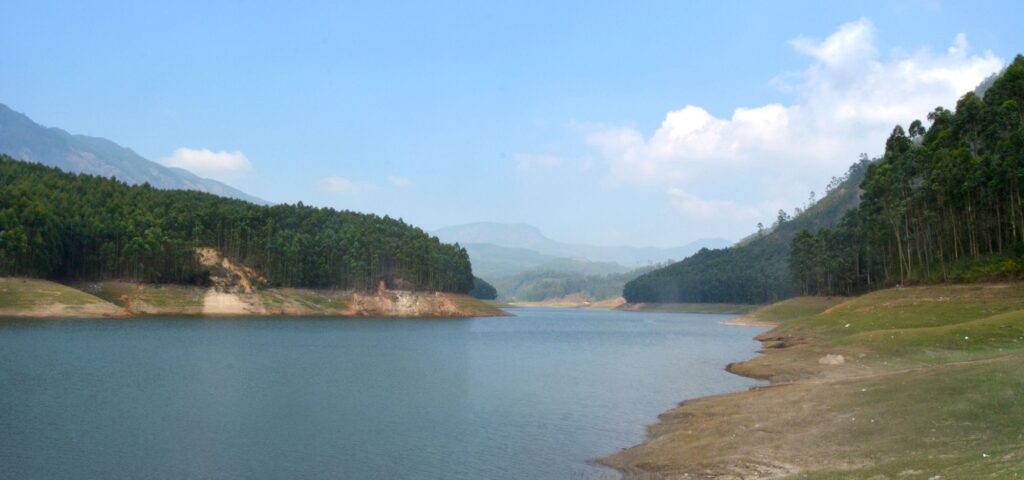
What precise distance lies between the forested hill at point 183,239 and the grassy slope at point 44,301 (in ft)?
18.7

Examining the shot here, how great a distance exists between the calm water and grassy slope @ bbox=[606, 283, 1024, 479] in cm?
281

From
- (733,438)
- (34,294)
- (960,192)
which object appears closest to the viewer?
(733,438)

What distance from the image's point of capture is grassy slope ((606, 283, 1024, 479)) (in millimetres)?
16375

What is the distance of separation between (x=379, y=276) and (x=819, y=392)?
133 metres

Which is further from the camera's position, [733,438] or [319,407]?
[319,407]

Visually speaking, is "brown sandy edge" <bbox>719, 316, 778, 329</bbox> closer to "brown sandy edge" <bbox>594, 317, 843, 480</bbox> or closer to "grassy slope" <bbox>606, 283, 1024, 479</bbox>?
"grassy slope" <bbox>606, 283, 1024, 479</bbox>

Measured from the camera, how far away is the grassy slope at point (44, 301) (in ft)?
289

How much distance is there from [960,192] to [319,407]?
201ft

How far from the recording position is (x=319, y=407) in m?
32.6

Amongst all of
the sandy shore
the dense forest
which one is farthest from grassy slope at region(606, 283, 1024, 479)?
the dense forest

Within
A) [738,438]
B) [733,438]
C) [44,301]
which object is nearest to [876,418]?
[738,438]

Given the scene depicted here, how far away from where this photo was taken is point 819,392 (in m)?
29.3

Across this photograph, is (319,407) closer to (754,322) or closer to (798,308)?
(798,308)

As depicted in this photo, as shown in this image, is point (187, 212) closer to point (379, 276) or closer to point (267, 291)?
point (267, 291)
